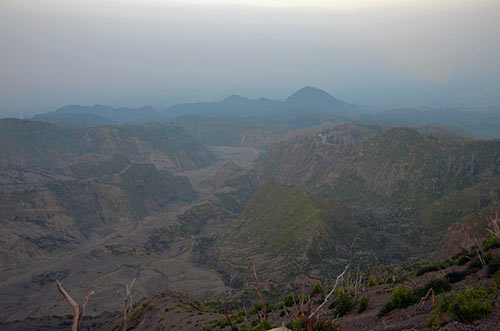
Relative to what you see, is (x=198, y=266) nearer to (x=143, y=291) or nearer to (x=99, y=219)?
(x=143, y=291)

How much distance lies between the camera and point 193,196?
17012 centimetres

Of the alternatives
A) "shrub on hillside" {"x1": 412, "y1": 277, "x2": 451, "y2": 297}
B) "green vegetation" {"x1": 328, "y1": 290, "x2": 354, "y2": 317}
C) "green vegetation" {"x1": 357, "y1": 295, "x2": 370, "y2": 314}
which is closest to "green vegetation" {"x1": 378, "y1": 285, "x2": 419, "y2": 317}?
"shrub on hillside" {"x1": 412, "y1": 277, "x2": 451, "y2": 297}

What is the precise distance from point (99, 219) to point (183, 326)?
357 feet

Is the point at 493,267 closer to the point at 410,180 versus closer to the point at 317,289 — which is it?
the point at 317,289

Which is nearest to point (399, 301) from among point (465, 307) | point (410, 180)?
point (465, 307)

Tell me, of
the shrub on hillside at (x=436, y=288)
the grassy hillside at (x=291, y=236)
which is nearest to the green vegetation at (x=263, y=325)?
the shrub on hillside at (x=436, y=288)

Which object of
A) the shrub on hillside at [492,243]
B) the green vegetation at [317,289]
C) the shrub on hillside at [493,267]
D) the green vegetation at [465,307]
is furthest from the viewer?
the green vegetation at [317,289]

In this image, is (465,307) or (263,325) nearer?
(465,307)

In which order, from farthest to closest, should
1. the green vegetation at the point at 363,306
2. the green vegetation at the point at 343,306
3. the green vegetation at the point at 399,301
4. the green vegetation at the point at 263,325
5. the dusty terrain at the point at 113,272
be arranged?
the dusty terrain at the point at 113,272 < the green vegetation at the point at 343,306 < the green vegetation at the point at 363,306 < the green vegetation at the point at 399,301 < the green vegetation at the point at 263,325

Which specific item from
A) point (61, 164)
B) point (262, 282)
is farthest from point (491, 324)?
point (61, 164)

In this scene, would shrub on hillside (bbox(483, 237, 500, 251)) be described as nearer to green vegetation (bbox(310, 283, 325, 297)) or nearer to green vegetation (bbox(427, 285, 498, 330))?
green vegetation (bbox(427, 285, 498, 330))

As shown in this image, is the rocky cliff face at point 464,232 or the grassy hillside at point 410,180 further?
the grassy hillside at point 410,180

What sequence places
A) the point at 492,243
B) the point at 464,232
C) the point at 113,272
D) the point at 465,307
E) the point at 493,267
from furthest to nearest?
the point at 113,272
the point at 464,232
the point at 492,243
the point at 493,267
the point at 465,307

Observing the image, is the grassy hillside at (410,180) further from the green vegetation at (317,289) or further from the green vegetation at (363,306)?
the green vegetation at (363,306)
